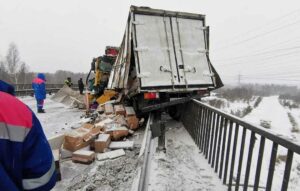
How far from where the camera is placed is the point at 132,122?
7.49 m

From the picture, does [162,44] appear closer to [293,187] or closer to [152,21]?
[152,21]

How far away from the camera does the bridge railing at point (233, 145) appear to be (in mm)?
2350

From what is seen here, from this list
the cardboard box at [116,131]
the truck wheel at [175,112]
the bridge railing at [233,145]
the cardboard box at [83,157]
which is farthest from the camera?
the truck wheel at [175,112]

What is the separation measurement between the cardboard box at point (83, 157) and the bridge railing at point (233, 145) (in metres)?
2.20

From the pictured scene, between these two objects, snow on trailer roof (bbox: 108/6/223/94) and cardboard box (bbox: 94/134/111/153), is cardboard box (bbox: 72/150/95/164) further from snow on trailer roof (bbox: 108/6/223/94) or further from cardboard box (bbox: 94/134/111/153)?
snow on trailer roof (bbox: 108/6/223/94)

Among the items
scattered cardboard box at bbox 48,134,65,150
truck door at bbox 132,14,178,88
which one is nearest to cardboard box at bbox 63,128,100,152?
scattered cardboard box at bbox 48,134,65,150

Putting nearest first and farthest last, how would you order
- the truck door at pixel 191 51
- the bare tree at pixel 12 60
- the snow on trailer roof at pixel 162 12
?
the snow on trailer roof at pixel 162 12 → the truck door at pixel 191 51 → the bare tree at pixel 12 60

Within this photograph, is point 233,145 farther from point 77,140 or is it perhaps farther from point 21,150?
point 77,140

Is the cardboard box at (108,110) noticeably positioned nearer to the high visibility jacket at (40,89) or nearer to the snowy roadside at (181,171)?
the snowy roadside at (181,171)

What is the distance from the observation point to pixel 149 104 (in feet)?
23.0

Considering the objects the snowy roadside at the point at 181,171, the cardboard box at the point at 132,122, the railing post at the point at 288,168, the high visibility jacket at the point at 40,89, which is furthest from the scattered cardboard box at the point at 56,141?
the high visibility jacket at the point at 40,89

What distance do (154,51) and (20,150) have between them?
18.7ft

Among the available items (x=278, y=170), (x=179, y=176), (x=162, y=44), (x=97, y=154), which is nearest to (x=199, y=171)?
(x=179, y=176)

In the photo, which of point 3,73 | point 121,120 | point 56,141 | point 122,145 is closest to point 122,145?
point 122,145
